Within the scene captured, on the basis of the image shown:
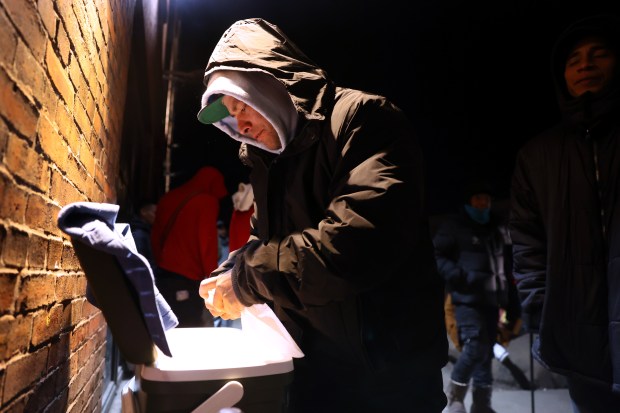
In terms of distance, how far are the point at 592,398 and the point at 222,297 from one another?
134cm

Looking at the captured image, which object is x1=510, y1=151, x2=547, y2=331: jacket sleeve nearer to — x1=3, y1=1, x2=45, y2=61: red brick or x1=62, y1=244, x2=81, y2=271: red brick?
x1=62, y1=244, x2=81, y2=271: red brick

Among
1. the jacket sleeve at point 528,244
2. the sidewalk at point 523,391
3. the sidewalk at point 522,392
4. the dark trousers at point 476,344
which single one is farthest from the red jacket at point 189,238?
the jacket sleeve at point 528,244

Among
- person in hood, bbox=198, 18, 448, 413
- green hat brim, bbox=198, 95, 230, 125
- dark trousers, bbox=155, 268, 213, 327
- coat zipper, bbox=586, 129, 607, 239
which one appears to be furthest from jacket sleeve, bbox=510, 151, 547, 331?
dark trousers, bbox=155, 268, 213, 327

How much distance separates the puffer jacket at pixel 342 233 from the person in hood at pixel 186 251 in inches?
97.6

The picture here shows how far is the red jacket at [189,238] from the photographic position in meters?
3.90

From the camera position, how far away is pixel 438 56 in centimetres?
680

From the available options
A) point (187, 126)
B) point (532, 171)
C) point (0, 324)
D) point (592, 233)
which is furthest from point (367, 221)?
point (187, 126)

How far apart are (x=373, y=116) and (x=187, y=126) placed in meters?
7.78

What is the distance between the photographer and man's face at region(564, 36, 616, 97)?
1875 millimetres

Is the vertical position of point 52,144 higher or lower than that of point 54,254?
higher

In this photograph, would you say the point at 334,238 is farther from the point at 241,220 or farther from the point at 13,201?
the point at 241,220

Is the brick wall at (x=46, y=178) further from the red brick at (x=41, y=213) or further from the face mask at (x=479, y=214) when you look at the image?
the face mask at (x=479, y=214)

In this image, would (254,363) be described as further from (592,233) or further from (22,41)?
(592,233)

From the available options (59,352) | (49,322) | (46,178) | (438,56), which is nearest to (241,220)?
(59,352)
